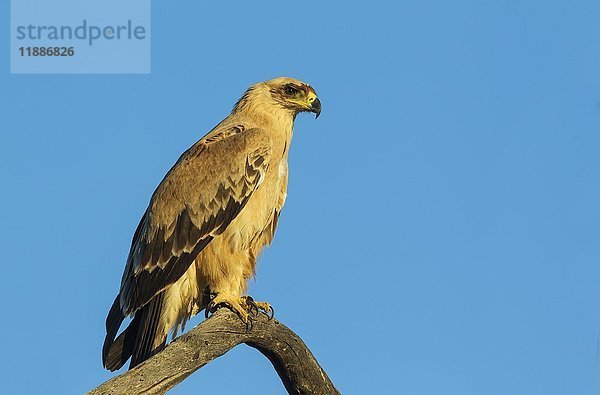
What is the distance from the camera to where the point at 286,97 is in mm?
9797

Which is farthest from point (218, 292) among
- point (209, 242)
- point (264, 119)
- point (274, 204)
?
point (264, 119)

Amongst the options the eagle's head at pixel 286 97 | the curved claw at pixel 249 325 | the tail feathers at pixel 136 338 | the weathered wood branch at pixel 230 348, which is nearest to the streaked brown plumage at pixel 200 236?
the tail feathers at pixel 136 338

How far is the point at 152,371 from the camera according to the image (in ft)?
22.1

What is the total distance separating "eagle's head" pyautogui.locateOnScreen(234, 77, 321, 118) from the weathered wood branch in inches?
94.6

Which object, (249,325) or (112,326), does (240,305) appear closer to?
(249,325)

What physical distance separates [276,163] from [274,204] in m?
0.39

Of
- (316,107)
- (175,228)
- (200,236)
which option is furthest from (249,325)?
(316,107)

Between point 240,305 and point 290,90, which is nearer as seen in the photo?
point 240,305

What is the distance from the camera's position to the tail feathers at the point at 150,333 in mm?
8516

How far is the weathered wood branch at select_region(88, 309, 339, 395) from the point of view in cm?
686

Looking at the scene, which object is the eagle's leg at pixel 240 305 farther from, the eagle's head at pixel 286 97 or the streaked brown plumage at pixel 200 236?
the eagle's head at pixel 286 97

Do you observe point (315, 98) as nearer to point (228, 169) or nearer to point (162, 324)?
point (228, 169)

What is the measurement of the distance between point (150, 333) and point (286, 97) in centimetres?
271

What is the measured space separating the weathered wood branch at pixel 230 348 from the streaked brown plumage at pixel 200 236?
624 millimetres
